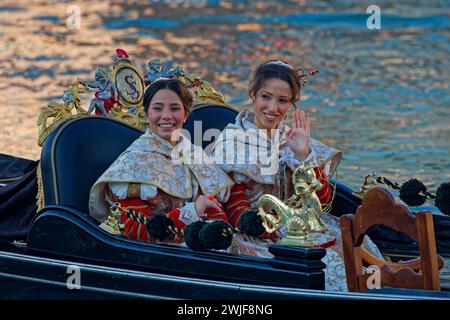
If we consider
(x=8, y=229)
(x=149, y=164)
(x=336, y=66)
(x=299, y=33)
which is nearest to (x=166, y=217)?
(x=149, y=164)

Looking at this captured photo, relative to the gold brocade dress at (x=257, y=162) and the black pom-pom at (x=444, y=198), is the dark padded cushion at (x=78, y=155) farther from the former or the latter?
the black pom-pom at (x=444, y=198)

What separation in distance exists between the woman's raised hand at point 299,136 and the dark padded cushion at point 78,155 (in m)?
0.73

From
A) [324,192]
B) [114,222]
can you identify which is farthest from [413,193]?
[114,222]

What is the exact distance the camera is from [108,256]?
561 centimetres

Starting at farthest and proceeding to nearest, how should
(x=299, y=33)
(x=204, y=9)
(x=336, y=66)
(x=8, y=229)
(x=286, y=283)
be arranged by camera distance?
1. (x=204, y=9)
2. (x=299, y=33)
3. (x=336, y=66)
4. (x=8, y=229)
5. (x=286, y=283)

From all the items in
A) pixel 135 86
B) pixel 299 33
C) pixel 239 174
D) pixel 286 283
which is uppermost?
pixel 299 33

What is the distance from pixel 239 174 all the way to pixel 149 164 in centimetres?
36

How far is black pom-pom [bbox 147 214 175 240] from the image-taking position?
17.8 ft

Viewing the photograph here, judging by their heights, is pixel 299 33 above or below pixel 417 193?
above

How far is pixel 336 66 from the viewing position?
14391 millimetres

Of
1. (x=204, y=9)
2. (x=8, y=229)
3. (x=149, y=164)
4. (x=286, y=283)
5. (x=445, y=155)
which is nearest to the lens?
(x=286, y=283)

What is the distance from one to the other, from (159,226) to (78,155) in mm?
630

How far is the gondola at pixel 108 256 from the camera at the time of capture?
516 cm

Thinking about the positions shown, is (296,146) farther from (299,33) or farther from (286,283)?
(299,33)
